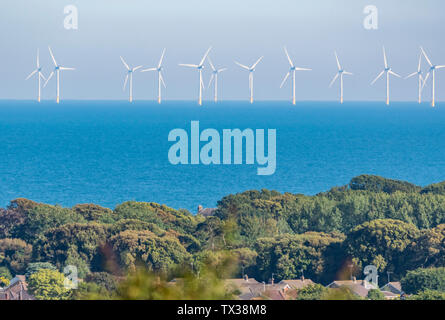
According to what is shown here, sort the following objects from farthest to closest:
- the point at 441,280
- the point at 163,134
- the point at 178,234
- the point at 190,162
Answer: the point at 163,134 < the point at 190,162 < the point at 178,234 < the point at 441,280

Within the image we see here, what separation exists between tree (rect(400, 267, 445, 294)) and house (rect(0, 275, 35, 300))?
1800 cm

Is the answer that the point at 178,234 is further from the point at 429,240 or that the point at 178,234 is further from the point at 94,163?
the point at 94,163

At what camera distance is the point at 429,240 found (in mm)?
45812

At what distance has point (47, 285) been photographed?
38.6m

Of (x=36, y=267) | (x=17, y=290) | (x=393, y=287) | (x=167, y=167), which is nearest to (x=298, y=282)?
(x=393, y=287)

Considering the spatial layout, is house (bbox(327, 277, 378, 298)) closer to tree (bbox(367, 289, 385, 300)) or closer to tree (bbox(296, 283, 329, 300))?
tree (bbox(367, 289, 385, 300))

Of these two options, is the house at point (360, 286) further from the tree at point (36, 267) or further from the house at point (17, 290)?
the tree at point (36, 267)

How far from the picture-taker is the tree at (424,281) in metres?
38.1

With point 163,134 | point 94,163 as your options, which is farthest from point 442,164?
point 163,134

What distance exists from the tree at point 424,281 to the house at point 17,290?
18.0 metres

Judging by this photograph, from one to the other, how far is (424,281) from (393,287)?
10.2ft

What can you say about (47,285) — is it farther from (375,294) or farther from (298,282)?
(375,294)
